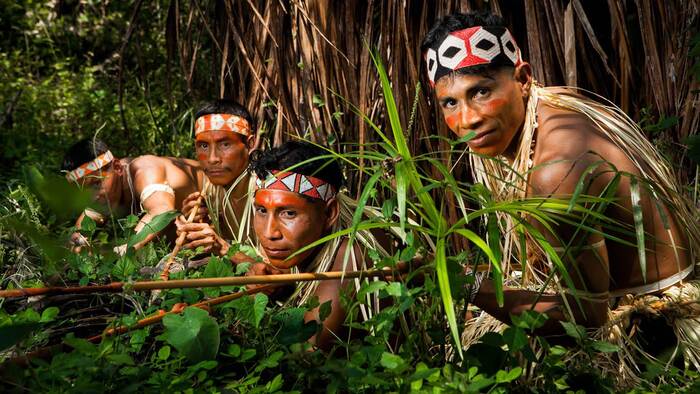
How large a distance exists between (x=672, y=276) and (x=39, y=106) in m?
5.29

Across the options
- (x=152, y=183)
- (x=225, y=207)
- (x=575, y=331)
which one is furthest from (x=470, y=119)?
(x=152, y=183)

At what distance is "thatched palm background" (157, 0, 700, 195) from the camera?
3.49 m

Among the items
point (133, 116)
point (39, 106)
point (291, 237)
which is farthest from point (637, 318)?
point (39, 106)

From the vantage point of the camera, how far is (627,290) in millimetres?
2654

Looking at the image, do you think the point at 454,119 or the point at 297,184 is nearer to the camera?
the point at 454,119

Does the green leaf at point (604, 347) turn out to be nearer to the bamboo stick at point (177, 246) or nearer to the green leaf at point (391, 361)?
the green leaf at point (391, 361)

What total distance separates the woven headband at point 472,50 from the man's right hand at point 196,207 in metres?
1.48

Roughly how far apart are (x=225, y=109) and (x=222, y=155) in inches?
9.5

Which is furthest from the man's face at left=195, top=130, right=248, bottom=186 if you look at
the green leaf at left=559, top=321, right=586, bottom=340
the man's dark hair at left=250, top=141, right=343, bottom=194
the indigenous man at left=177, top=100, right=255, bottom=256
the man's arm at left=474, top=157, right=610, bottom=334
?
the green leaf at left=559, top=321, right=586, bottom=340

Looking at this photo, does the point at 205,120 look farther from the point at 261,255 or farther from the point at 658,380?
the point at 658,380

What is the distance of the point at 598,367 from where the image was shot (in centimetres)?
247

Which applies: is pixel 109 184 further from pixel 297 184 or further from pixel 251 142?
pixel 297 184

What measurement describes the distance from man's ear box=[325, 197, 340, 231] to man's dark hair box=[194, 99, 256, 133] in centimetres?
166

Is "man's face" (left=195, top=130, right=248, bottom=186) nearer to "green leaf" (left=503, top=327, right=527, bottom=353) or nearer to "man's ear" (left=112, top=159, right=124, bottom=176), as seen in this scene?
"man's ear" (left=112, top=159, right=124, bottom=176)
